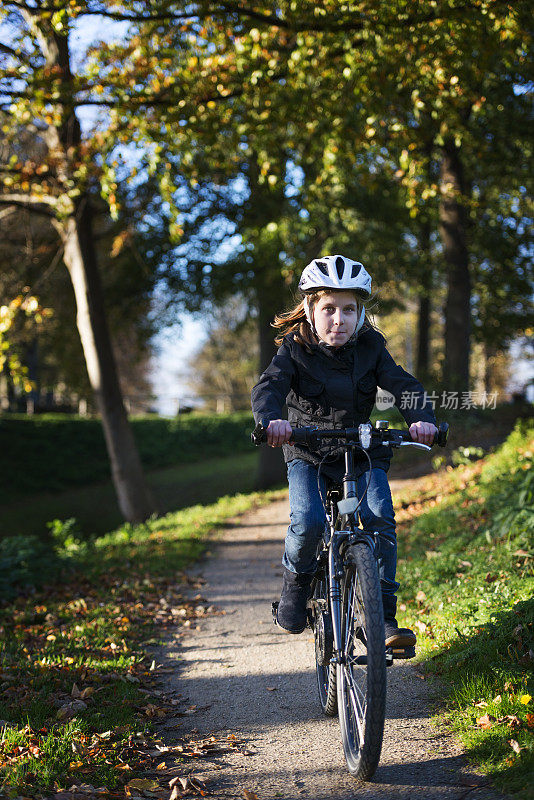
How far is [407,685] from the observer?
4.15m

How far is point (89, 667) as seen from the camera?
474 cm

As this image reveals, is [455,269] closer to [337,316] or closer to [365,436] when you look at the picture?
[337,316]

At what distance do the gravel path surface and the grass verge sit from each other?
274 millimetres

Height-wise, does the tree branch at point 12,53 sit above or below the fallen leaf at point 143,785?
above

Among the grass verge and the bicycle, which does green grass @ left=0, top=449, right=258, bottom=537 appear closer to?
the grass verge

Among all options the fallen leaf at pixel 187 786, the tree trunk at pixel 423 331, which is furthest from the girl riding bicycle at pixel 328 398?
the tree trunk at pixel 423 331

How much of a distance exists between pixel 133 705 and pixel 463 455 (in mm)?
8967

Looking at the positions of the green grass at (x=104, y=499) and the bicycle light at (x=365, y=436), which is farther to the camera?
the green grass at (x=104, y=499)

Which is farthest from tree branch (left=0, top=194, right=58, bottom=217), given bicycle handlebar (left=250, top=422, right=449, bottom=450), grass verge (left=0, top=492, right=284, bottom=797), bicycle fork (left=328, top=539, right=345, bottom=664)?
bicycle fork (left=328, top=539, right=345, bottom=664)

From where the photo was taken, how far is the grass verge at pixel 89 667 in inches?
130

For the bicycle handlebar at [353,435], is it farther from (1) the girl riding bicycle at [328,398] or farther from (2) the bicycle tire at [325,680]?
(2) the bicycle tire at [325,680]

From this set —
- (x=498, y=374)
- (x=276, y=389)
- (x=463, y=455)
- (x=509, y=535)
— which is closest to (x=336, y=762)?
(x=276, y=389)

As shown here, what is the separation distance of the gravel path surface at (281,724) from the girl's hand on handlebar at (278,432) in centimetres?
149

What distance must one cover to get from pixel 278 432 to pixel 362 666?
1.05 meters
